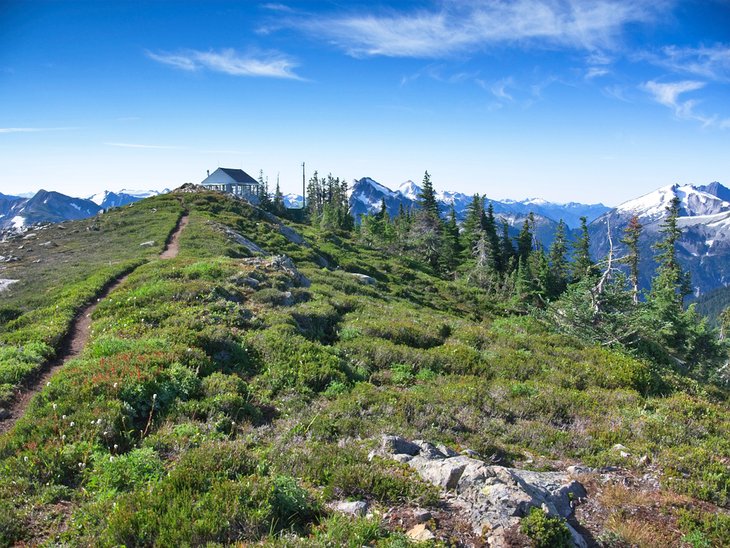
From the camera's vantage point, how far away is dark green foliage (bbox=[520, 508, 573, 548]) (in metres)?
5.18

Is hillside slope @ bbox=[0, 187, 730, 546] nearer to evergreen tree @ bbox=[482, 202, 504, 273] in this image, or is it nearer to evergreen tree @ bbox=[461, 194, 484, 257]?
evergreen tree @ bbox=[482, 202, 504, 273]

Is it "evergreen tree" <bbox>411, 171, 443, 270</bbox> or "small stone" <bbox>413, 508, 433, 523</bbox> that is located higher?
"evergreen tree" <bbox>411, 171, 443, 270</bbox>

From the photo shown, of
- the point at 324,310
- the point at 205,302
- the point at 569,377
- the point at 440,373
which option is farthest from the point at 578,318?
the point at 205,302

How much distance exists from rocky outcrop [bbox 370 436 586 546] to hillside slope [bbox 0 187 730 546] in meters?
0.10

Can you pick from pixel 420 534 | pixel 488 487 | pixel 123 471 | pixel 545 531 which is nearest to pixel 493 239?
pixel 488 487

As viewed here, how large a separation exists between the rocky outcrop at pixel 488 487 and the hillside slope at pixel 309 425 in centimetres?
10

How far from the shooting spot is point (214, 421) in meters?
8.06

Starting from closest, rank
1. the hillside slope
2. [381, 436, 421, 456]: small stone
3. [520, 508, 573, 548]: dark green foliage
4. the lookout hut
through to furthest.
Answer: [520, 508, 573, 548]: dark green foliage → the hillside slope → [381, 436, 421, 456]: small stone → the lookout hut

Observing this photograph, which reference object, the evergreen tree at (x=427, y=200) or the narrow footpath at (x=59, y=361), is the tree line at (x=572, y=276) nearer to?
the evergreen tree at (x=427, y=200)

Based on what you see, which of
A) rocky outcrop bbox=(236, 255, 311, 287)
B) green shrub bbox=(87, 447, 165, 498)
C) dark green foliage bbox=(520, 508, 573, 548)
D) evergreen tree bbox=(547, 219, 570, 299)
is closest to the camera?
dark green foliage bbox=(520, 508, 573, 548)

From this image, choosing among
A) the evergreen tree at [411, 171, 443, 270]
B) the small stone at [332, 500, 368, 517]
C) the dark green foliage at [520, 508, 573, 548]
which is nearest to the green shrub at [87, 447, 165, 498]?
the small stone at [332, 500, 368, 517]

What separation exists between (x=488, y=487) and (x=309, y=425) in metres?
3.58

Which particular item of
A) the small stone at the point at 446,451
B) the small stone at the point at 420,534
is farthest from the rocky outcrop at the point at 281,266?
the small stone at the point at 420,534

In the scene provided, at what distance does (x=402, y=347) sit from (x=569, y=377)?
16.2ft
